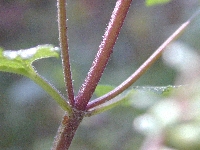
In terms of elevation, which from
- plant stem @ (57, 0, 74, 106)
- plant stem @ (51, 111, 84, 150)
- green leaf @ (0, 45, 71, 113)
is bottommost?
plant stem @ (51, 111, 84, 150)

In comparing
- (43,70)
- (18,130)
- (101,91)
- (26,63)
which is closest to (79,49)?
(43,70)

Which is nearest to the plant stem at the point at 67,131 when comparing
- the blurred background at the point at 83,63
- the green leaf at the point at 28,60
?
the green leaf at the point at 28,60

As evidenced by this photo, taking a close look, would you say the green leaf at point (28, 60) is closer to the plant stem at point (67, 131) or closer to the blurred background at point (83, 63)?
the plant stem at point (67, 131)

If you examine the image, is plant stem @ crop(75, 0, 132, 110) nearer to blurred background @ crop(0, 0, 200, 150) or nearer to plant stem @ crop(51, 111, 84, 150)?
plant stem @ crop(51, 111, 84, 150)

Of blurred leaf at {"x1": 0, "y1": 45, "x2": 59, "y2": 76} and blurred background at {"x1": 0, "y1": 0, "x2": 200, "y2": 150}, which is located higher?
blurred background at {"x1": 0, "y1": 0, "x2": 200, "y2": 150}

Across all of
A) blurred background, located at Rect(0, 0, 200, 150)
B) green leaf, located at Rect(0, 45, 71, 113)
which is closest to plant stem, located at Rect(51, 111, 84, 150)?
green leaf, located at Rect(0, 45, 71, 113)

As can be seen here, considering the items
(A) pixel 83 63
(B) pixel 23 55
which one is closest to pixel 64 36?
(B) pixel 23 55

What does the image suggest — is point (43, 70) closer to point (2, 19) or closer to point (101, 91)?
point (2, 19)
